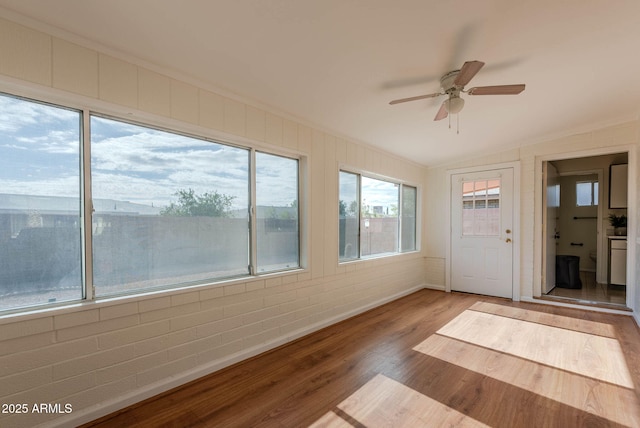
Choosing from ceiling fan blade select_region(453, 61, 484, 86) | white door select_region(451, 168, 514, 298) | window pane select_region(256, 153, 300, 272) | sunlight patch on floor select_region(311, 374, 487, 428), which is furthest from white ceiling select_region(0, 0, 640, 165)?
sunlight patch on floor select_region(311, 374, 487, 428)

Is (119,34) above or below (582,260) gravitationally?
above

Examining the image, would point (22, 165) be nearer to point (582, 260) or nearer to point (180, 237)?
point (180, 237)

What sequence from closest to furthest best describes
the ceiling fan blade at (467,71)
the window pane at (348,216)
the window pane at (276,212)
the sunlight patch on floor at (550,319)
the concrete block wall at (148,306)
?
the concrete block wall at (148,306) < the ceiling fan blade at (467,71) < the window pane at (276,212) < the sunlight patch on floor at (550,319) < the window pane at (348,216)

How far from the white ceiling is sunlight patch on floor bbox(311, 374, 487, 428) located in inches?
98.6

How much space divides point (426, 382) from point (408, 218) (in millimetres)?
3312

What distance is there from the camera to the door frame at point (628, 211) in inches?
154

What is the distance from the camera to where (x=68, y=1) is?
1.50m

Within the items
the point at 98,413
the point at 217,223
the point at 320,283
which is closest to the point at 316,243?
the point at 320,283

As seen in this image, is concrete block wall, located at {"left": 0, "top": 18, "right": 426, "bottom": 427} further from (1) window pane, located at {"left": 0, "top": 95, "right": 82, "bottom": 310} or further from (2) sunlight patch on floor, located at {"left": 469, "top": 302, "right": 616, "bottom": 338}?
(2) sunlight patch on floor, located at {"left": 469, "top": 302, "right": 616, "bottom": 338}

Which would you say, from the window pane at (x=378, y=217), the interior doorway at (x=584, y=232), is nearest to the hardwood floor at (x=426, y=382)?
the window pane at (x=378, y=217)

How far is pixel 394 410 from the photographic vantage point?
1.99 metres

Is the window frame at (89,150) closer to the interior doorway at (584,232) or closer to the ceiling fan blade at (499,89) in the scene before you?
the ceiling fan blade at (499,89)

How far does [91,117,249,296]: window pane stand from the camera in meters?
2.00

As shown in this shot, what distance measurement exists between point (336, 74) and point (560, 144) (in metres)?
4.11
